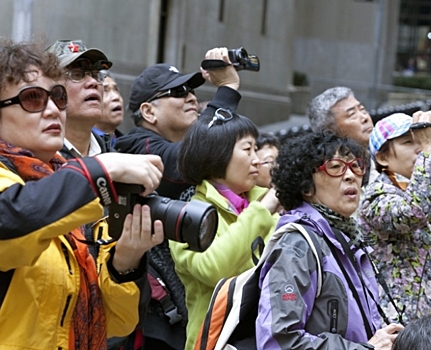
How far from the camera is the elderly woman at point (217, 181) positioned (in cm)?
459

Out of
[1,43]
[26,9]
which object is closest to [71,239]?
[1,43]

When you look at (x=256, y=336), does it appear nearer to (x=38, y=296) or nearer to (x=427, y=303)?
(x=38, y=296)

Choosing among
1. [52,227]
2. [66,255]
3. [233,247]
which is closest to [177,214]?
[52,227]

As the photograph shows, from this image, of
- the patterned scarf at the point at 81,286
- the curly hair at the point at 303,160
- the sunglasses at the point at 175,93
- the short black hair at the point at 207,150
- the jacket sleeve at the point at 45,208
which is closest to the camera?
the jacket sleeve at the point at 45,208

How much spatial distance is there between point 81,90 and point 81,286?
1765 mm

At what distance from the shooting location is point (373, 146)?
18.3ft

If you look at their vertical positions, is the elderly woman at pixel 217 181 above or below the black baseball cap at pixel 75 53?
below

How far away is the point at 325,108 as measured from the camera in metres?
7.16

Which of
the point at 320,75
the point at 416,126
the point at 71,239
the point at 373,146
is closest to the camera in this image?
the point at 71,239

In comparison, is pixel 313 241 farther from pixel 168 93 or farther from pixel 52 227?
pixel 168 93

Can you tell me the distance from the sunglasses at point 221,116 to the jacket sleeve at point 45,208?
2.19m

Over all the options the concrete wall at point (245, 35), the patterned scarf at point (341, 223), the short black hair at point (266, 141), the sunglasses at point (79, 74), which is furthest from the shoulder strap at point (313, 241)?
the short black hair at point (266, 141)

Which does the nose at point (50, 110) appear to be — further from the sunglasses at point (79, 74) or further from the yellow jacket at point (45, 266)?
the sunglasses at point (79, 74)

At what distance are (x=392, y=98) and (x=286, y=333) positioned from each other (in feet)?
94.8
